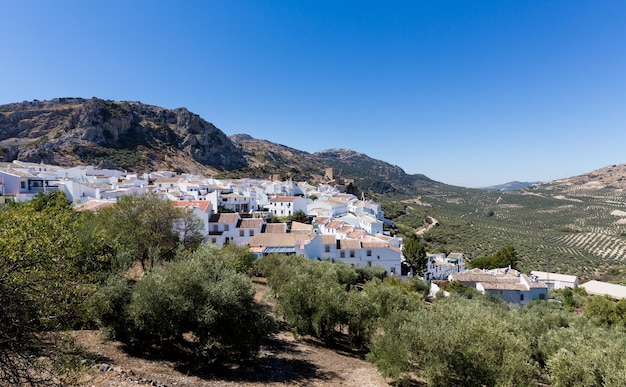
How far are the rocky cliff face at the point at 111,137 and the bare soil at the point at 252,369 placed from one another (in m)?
93.7

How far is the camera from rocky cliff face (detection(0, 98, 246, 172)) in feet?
313

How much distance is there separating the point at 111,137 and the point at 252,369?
127m

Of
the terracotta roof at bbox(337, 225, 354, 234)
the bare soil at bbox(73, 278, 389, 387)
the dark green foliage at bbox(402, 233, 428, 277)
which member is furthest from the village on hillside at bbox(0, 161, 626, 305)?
the bare soil at bbox(73, 278, 389, 387)

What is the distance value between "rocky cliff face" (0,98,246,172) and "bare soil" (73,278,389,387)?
93.7 meters

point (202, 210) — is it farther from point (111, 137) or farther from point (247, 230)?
point (111, 137)

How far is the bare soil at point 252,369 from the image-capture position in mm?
10219

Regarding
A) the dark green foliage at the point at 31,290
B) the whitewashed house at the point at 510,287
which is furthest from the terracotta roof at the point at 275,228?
the dark green foliage at the point at 31,290

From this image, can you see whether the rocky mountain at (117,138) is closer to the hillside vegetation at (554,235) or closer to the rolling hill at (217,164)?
the rolling hill at (217,164)

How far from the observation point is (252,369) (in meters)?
13.2

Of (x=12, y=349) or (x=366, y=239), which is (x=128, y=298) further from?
(x=366, y=239)

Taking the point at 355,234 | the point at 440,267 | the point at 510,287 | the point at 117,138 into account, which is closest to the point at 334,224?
the point at 355,234

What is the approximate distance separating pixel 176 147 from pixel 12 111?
56.2 meters

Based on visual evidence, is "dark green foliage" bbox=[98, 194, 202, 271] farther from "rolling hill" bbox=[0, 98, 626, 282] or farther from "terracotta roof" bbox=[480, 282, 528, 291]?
"rolling hill" bbox=[0, 98, 626, 282]

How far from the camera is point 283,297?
18.5m
